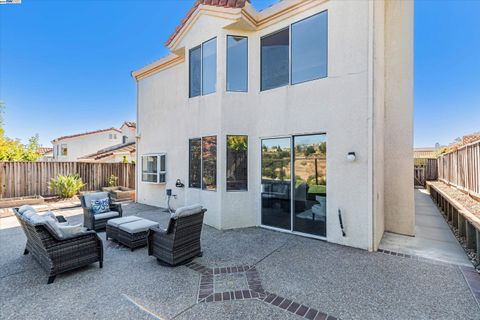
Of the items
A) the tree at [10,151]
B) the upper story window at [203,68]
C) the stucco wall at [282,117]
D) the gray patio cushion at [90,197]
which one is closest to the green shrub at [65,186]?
the tree at [10,151]

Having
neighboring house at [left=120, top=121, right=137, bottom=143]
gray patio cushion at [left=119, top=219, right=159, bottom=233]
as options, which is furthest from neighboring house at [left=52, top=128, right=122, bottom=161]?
gray patio cushion at [left=119, top=219, right=159, bottom=233]

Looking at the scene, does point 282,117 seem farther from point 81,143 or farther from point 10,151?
point 81,143

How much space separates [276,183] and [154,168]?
6275 mm

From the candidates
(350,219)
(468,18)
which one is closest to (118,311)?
(350,219)

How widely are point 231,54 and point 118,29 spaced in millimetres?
8408

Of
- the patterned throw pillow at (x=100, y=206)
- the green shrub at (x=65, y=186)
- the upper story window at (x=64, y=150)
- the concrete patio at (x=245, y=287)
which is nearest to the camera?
the concrete patio at (x=245, y=287)

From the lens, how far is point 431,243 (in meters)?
5.91

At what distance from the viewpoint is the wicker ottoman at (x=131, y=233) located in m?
5.32

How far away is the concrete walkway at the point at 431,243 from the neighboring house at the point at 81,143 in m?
27.2

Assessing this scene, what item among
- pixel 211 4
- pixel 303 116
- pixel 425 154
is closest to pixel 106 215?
pixel 303 116

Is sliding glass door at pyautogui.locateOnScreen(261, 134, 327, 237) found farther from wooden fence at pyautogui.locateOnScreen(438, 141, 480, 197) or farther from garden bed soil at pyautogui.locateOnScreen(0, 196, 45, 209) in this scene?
garden bed soil at pyautogui.locateOnScreen(0, 196, 45, 209)

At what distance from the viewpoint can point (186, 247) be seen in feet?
15.4

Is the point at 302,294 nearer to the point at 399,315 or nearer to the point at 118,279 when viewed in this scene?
the point at 399,315

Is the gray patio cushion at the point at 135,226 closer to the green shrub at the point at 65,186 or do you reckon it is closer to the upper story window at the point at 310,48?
the upper story window at the point at 310,48
